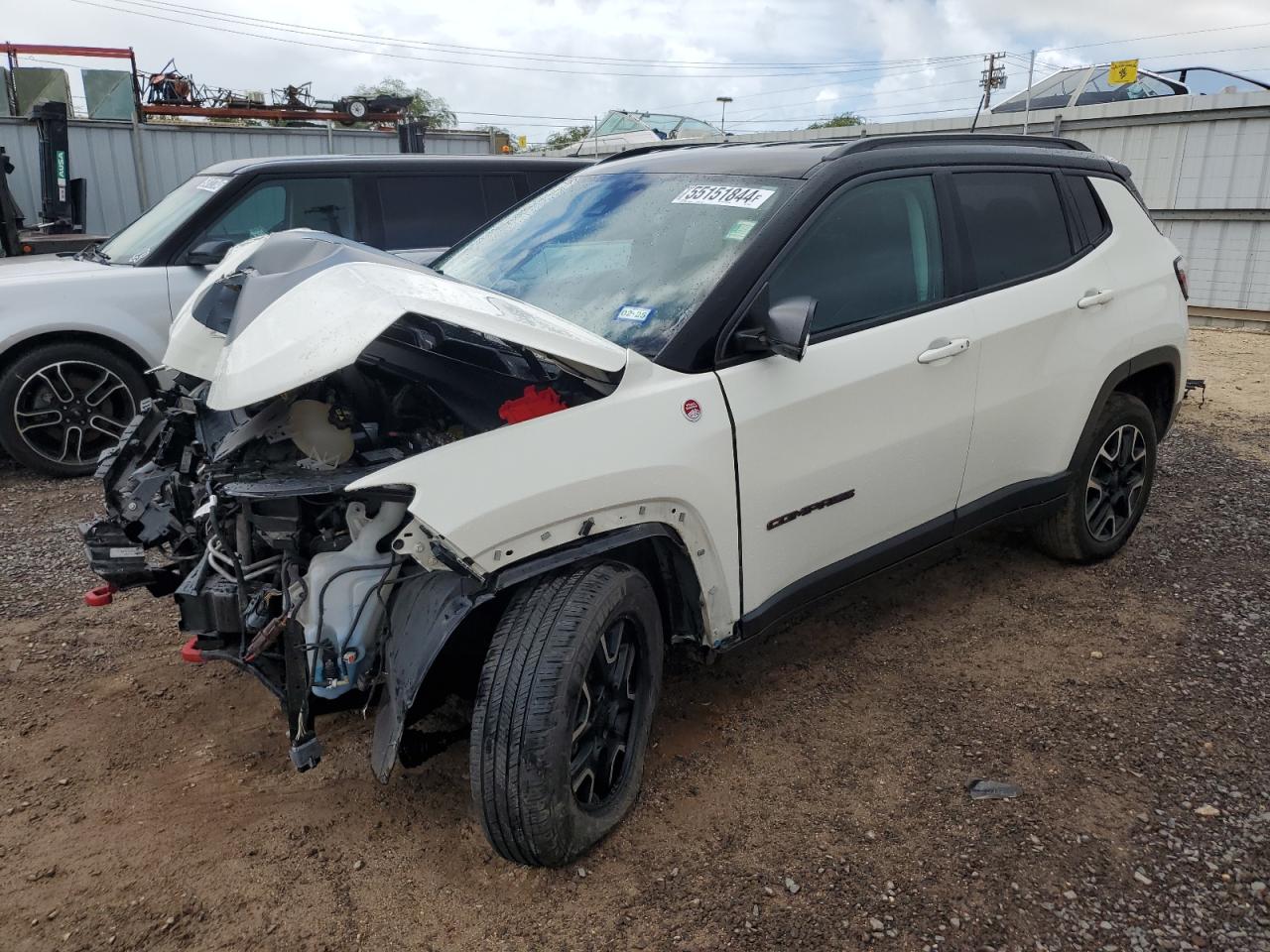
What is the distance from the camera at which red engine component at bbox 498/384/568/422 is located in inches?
94.2

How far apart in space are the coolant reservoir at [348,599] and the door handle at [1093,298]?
2858mm

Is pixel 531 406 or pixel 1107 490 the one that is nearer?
pixel 531 406

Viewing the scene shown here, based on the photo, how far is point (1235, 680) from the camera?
134 inches

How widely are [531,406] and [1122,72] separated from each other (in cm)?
1399

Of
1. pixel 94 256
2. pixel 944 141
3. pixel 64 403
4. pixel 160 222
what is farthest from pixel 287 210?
pixel 944 141

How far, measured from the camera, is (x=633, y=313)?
2828 mm

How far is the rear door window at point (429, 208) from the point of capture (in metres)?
6.48

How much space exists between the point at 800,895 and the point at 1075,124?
1299cm

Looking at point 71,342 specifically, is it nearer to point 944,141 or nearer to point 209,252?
point 209,252

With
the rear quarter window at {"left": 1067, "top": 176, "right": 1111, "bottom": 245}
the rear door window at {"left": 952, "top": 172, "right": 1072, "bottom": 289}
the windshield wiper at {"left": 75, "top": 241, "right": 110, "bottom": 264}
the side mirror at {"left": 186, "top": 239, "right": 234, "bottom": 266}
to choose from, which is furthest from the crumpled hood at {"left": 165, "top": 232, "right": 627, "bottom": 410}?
the windshield wiper at {"left": 75, "top": 241, "right": 110, "bottom": 264}

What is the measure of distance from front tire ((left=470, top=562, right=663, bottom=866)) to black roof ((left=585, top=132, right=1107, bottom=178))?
1.51 m

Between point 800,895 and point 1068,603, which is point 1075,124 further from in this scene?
point 800,895

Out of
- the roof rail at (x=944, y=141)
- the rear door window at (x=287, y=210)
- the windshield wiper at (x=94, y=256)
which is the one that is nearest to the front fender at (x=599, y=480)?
the roof rail at (x=944, y=141)

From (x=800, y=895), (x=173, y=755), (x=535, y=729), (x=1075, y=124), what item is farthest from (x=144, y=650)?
(x=1075, y=124)
